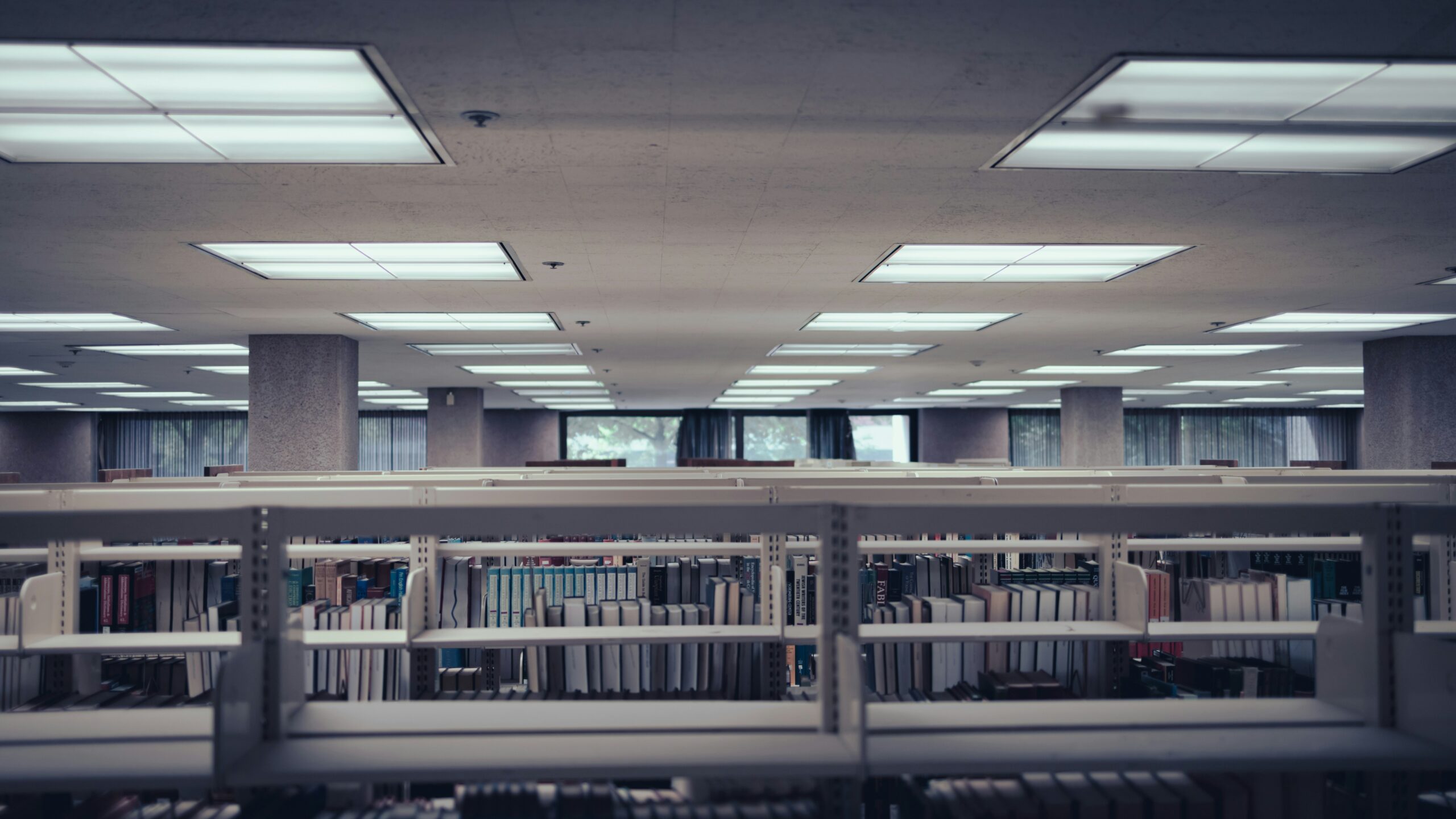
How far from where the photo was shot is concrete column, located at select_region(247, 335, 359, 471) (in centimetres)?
680

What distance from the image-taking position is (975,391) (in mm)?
14086

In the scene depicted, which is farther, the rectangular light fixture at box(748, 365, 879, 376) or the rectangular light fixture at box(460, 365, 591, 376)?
the rectangular light fixture at box(748, 365, 879, 376)

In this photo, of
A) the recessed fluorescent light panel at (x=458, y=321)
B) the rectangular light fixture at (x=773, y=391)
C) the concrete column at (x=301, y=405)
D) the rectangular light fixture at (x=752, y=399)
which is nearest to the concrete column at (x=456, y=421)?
the rectangular light fixture at (x=773, y=391)

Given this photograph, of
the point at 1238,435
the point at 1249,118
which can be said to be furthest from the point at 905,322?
the point at 1238,435

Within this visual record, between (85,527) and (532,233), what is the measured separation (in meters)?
2.84

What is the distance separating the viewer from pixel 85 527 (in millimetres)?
1352

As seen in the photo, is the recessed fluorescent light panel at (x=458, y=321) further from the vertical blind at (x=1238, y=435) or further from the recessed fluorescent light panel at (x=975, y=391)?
the vertical blind at (x=1238, y=435)

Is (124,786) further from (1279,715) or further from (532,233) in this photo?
(532,233)

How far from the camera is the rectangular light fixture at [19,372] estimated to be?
30.7 feet

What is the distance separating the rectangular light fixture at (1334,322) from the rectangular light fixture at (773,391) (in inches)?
277

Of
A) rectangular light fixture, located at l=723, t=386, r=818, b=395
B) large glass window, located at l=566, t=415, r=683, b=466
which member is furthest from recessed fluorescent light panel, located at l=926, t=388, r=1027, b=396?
large glass window, located at l=566, t=415, r=683, b=466

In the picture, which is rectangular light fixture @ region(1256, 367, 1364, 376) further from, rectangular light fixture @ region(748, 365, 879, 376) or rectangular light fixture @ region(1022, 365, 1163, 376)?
rectangular light fixture @ region(748, 365, 879, 376)

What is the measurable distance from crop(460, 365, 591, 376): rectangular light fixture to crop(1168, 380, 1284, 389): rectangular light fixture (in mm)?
8467

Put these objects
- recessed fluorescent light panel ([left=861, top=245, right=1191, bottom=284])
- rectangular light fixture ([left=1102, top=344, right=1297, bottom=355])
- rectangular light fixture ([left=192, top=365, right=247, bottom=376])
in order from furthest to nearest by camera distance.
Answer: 1. rectangular light fixture ([left=192, top=365, right=247, bottom=376])
2. rectangular light fixture ([left=1102, top=344, right=1297, bottom=355])
3. recessed fluorescent light panel ([left=861, top=245, right=1191, bottom=284])
